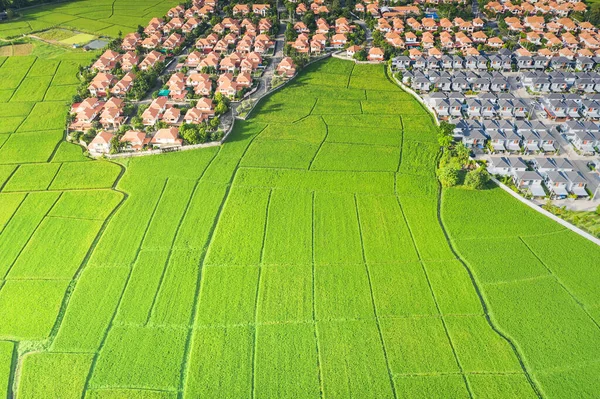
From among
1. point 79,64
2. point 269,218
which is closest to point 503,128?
point 269,218

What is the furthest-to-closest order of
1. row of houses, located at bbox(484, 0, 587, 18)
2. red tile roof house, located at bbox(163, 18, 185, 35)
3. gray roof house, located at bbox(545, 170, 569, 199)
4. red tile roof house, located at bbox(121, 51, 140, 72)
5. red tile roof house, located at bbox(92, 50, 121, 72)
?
row of houses, located at bbox(484, 0, 587, 18) < red tile roof house, located at bbox(163, 18, 185, 35) < red tile roof house, located at bbox(121, 51, 140, 72) < red tile roof house, located at bbox(92, 50, 121, 72) < gray roof house, located at bbox(545, 170, 569, 199)

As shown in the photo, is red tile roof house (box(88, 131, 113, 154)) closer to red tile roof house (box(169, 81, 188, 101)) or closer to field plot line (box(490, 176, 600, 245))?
red tile roof house (box(169, 81, 188, 101))

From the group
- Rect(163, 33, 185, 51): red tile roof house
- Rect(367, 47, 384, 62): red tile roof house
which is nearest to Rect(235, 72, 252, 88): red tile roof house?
Rect(163, 33, 185, 51): red tile roof house

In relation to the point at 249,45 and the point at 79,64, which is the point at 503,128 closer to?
the point at 249,45

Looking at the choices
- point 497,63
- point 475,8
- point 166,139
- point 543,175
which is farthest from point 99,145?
point 475,8

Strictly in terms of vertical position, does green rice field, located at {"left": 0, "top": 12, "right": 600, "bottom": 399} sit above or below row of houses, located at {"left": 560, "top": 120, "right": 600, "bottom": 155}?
below

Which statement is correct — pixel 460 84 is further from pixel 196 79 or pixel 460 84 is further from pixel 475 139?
pixel 196 79

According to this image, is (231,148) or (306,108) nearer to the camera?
(231,148)
